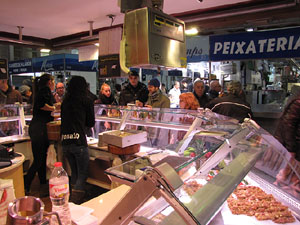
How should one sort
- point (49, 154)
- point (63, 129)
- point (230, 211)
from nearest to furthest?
point (230, 211) < point (63, 129) < point (49, 154)

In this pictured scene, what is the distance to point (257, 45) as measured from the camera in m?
5.23

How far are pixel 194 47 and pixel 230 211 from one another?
6757 mm

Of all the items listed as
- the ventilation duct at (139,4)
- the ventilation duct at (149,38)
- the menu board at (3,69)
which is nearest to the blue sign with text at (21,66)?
the menu board at (3,69)

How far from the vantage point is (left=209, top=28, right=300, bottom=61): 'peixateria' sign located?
16.1ft

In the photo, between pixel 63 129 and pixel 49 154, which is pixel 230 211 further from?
pixel 49 154

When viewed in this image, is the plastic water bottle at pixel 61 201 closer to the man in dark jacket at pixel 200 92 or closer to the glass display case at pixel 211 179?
the glass display case at pixel 211 179

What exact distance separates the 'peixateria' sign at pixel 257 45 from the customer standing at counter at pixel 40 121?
348 centimetres

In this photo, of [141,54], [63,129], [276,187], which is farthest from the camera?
[63,129]

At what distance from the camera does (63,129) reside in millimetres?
3684

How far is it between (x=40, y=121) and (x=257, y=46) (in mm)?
4349

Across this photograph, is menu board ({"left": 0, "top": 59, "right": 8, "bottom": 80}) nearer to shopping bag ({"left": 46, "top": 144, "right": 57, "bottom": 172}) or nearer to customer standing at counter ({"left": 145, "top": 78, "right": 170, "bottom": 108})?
shopping bag ({"left": 46, "top": 144, "right": 57, "bottom": 172})

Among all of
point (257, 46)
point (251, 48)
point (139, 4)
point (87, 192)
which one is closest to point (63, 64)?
point (87, 192)

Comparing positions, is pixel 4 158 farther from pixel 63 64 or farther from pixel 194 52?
pixel 63 64

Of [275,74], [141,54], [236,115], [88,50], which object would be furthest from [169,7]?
[275,74]
